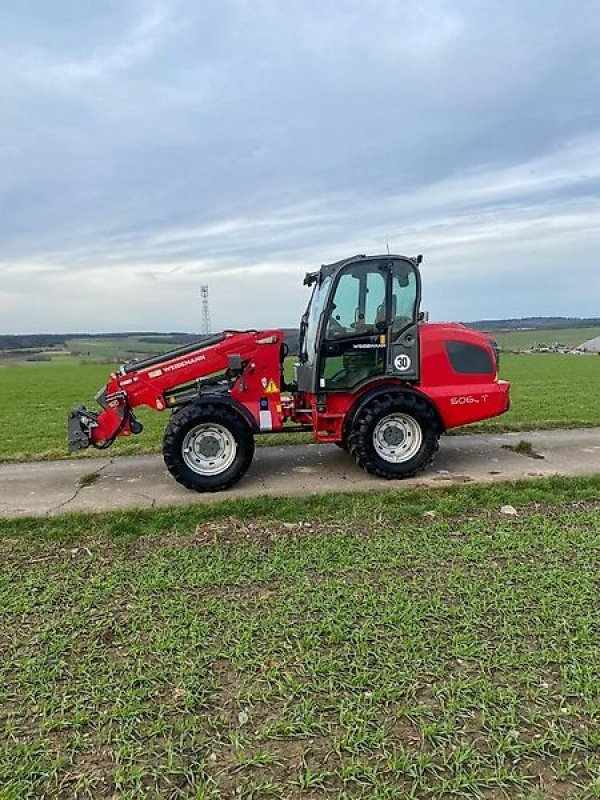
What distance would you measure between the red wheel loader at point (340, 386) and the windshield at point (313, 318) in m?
0.04

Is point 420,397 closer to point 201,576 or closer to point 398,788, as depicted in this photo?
point 201,576

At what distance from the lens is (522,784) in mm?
2533

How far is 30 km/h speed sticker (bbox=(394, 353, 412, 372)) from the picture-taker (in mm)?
7172

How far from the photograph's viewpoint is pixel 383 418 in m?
7.09

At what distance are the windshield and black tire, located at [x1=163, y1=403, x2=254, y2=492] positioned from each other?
1.24 metres

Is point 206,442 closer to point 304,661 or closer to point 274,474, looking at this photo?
point 274,474

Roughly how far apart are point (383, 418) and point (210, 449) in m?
2.01

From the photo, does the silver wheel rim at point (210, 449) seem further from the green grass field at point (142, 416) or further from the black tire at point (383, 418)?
the green grass field at point (142, 416)

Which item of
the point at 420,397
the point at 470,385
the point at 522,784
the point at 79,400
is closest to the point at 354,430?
the point at 420,397

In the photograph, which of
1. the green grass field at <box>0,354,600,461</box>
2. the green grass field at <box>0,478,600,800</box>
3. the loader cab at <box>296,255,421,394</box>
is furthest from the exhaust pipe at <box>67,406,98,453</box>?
the loader cab at <box>296,255,421,394</box>

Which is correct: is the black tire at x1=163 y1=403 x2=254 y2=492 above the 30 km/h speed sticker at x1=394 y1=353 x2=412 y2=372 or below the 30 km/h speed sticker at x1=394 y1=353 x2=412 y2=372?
below

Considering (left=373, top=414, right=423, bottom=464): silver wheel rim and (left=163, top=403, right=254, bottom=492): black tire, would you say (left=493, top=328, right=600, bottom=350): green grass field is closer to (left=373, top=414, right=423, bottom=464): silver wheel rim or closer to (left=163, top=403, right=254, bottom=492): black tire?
(left=373, top=414, right=423, bottom=464): silver wheel rim

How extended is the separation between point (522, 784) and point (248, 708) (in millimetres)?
1268

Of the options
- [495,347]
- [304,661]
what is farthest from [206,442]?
[304,661]
